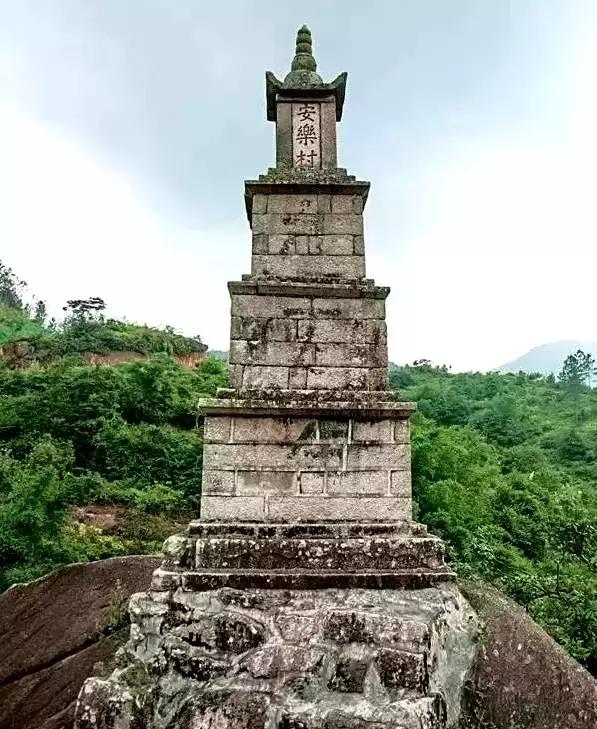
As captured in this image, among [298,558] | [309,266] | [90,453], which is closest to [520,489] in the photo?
[90,453]

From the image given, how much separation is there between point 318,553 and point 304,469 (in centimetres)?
64

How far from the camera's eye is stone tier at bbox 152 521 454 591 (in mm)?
3943

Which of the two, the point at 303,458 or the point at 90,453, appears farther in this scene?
the point at 90,453

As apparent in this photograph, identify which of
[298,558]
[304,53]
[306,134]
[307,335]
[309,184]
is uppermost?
[304,53]

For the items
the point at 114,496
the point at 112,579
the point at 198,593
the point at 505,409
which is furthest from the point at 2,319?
Result: the point at 198,593

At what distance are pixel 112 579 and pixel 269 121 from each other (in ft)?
16.0

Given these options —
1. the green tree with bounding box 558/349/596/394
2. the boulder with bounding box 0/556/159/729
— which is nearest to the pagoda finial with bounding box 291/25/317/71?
the boulder with bounding box 0/556/159/729

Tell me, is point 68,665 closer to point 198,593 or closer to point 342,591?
point 198,593

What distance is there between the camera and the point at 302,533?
4266 mm

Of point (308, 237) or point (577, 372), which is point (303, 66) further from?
point (577, 372)

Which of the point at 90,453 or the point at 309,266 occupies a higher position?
the point at 309,266

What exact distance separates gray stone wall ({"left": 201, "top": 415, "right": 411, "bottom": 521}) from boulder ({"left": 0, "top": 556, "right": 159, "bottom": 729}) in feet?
4.69

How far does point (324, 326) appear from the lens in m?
4.80

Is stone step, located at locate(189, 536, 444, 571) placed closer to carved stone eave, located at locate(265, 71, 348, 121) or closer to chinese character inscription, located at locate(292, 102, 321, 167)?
chinese character inscription, located at locate(292, 102, 321, 167)
